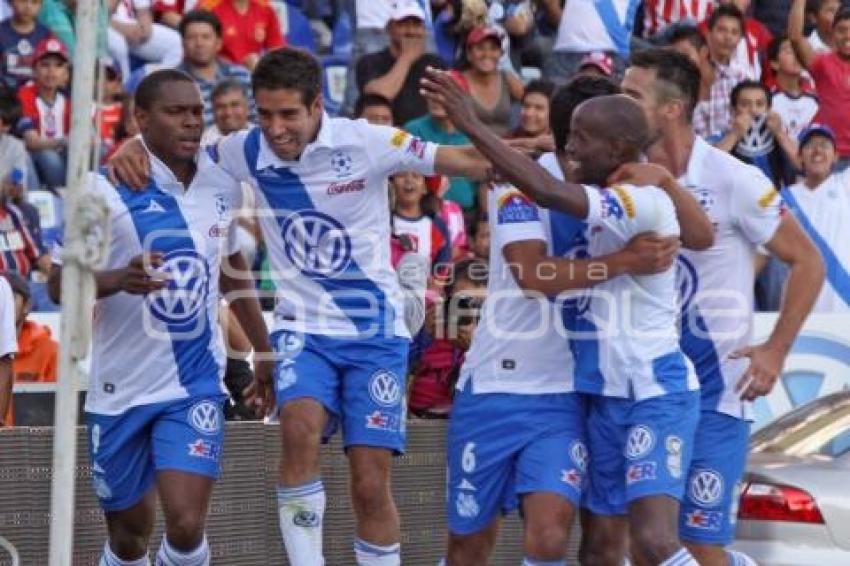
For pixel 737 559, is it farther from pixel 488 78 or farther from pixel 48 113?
pixel 488 78

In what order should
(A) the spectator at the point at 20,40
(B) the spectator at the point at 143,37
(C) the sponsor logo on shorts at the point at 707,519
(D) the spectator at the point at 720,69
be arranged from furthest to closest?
(D) the spectator at the point at 720,69, (B) the spectator at the point at 143,37, (A) the spectator at the point at 20,40, (C) the sponsor logo on shorts at the point at 707,519

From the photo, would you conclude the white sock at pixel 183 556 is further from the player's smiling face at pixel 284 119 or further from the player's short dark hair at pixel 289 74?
the player's short dark hair at pixel 289 74

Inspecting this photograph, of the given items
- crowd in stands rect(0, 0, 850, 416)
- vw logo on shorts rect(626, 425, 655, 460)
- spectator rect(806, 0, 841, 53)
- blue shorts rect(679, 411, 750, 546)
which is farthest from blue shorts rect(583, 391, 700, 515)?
spectator rect(806, 0, 841, 53)

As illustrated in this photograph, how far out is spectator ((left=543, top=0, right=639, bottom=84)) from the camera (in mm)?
20297

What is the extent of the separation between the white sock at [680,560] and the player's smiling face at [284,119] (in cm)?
284

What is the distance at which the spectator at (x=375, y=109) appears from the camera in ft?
57.1

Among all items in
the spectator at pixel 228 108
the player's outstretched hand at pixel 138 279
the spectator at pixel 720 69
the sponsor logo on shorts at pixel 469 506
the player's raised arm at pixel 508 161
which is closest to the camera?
the player's raised arm at pixel 508 161

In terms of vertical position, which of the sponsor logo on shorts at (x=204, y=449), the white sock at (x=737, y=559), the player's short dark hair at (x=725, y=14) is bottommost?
the white sock at (x=737, y=559)

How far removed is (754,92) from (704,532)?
31.3ft

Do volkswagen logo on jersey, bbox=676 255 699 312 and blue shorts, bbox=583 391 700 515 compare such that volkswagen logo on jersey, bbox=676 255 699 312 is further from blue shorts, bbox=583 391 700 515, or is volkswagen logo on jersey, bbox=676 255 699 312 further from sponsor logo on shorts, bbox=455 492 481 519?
sponsor logo on shorts, bbox=455 492 481 519

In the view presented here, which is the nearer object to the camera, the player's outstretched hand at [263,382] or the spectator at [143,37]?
the player's outstretched hand at [263,382]

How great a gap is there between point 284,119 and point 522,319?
178 cm

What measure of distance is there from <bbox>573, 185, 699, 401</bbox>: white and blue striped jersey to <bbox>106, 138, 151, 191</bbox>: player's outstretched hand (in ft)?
7.46

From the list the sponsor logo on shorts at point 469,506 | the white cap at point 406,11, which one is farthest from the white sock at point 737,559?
the white cap at point 406,11
